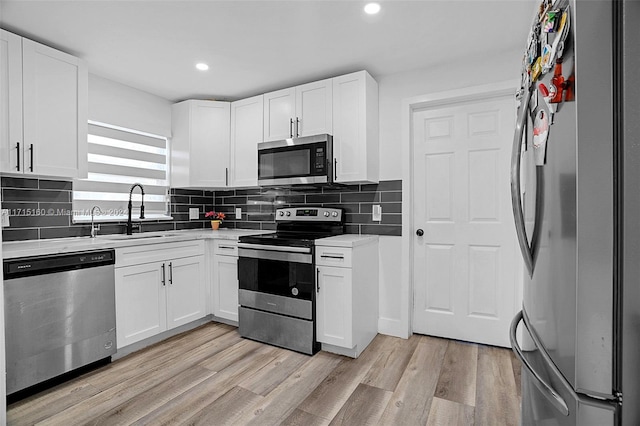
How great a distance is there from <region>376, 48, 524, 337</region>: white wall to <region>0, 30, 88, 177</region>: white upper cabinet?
246 centimetres

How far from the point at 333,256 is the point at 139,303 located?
5.21ft

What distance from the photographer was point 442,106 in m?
2.87

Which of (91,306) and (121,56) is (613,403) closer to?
(91,306)

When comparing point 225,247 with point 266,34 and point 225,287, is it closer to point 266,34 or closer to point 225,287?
point 225,287

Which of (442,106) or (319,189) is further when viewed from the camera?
(319,189)

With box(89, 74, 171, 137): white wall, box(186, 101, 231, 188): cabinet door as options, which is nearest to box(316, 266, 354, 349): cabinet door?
box(186, 101, 231, 188): cabinet door

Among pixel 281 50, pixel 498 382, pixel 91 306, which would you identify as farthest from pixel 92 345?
pixel 498 382

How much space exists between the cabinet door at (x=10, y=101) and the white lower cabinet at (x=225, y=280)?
160cm

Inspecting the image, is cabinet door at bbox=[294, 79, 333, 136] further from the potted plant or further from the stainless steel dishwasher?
the stainless steel dishwasher

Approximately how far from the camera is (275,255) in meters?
2.73

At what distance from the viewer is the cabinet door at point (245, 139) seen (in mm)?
3312

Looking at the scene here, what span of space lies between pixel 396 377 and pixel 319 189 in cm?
179

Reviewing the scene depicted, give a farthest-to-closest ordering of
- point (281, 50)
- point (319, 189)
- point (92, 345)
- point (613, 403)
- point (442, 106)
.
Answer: point (319, 189)
point (442, 106)
point (281, 50)
point (92, 345)
point (613, 403)

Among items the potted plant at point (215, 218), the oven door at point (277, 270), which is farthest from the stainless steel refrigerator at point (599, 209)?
the potted plant at point (215, 218)
